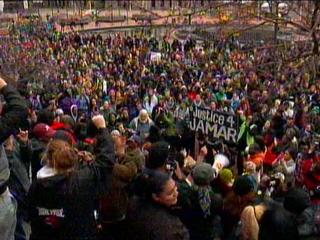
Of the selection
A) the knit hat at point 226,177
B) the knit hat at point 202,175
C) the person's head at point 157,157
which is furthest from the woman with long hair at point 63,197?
the knit hat at point 226,177

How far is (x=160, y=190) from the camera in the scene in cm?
490

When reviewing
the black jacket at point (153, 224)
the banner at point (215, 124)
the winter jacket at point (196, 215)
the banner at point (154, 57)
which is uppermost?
the black jacket at point (153, 224)

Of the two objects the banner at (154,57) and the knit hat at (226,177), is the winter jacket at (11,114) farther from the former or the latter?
the banner at (154,57)

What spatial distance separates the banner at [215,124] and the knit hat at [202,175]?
129 inches

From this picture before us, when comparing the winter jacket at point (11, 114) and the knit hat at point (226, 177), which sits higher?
the winter jacket at point (11, 114)

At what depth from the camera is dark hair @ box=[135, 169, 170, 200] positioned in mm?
4914

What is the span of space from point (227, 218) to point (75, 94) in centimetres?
1549

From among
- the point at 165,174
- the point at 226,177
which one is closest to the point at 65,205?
the point at 165,174

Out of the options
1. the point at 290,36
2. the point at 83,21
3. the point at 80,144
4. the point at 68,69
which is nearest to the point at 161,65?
the point at 68,69

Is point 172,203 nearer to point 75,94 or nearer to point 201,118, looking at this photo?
point 201,118

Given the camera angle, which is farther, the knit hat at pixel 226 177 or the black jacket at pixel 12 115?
the knit hat at pixel 226 177

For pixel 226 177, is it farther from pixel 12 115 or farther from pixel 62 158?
pixel 12 115

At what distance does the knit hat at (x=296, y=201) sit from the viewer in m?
5.73

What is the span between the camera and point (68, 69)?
28.9 meters
